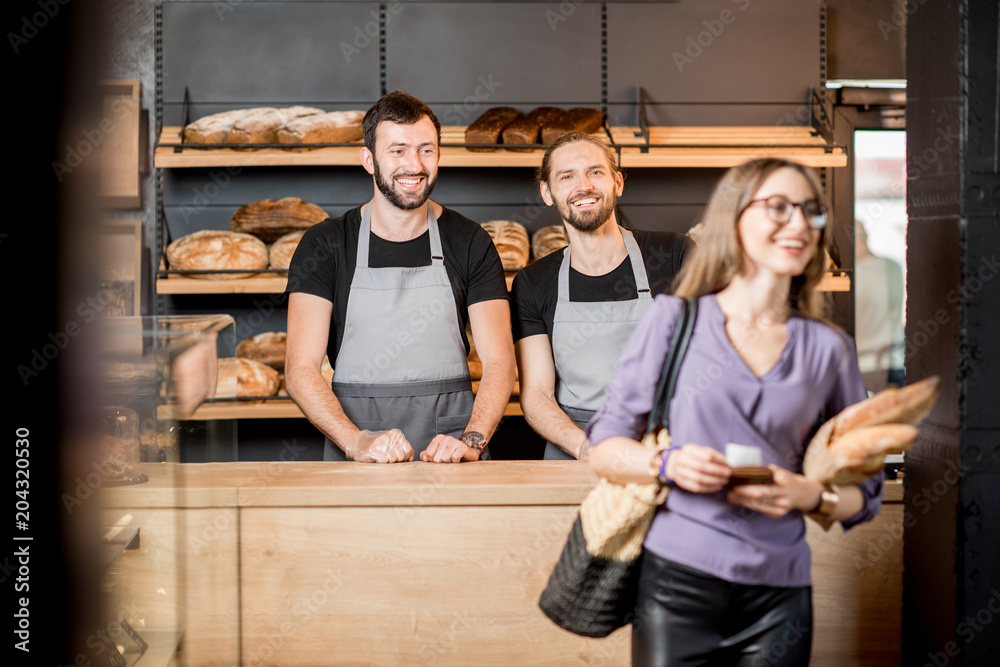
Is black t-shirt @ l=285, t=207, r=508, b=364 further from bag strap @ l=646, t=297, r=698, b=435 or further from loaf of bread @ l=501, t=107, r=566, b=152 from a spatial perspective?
bag strap @ l=646, t=297, r=698, b=435

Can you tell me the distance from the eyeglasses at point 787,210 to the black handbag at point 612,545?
135 mm

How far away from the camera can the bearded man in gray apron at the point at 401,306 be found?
2.01 m

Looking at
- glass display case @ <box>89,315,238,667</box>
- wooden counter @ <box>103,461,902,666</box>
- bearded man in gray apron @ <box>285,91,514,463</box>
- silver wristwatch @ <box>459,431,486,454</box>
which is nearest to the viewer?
glass display case @ <box>89,315,238,667</box>

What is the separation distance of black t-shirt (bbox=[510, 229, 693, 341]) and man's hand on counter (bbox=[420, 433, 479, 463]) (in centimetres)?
51

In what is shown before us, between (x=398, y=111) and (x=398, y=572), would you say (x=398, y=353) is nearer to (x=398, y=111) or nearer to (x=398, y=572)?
(x=398, y=111)

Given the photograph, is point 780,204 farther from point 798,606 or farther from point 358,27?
point 358,27

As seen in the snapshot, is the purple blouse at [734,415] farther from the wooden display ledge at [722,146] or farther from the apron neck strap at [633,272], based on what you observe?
the wooden display ledge at [722,146]

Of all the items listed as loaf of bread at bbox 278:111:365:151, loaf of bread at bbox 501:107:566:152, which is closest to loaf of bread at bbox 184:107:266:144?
loaf of bread at bbox 278:111:365:151

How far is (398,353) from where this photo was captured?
2.11m

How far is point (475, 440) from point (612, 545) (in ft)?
3.01

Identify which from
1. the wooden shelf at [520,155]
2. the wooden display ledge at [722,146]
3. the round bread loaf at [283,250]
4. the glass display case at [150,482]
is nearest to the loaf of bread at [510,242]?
the wooden shelf at [520,155]

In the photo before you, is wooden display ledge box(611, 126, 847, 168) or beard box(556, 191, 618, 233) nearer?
beard box(556, 191, 618, 233)

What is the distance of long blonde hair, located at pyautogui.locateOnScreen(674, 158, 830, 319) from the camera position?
937 mm

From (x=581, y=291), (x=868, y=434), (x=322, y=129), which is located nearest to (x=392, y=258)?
(x=581, y=291)
